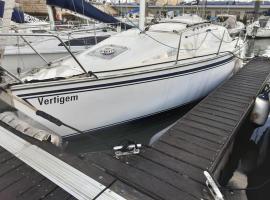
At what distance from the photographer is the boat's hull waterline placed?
12.9ft

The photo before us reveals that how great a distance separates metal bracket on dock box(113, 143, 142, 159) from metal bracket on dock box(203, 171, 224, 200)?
91 cm

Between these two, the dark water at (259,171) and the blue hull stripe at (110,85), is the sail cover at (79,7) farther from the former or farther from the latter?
the dark water at (259,171)

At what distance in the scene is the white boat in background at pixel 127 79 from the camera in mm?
4008

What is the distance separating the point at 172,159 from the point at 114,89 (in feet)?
5.37

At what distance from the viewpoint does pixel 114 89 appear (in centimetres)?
437

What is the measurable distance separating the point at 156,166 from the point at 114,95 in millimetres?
1686

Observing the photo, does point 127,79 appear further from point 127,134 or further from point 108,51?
point 127,134

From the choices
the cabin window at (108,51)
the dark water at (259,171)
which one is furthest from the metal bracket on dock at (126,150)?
the cabin window at (108,51)

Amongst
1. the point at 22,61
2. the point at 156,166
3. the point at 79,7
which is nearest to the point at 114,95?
the point at 156,166

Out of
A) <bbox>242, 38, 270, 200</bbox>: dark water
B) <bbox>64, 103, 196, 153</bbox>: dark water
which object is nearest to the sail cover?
<bbox>64, 103, 196, 153</bbox>: dark water

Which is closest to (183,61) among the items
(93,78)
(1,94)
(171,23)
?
(171,23)

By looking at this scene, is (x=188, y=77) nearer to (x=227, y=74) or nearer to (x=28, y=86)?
(x=227, y=74)

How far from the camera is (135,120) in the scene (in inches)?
198

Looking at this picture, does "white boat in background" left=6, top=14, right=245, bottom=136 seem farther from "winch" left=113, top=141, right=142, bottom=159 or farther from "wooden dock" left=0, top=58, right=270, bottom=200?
"winch" left=113, top=141, right=142, bottom=159
